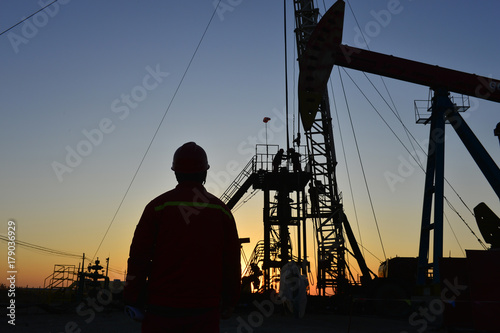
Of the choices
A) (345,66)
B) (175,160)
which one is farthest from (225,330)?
(345,66)

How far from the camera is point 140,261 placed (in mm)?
2742

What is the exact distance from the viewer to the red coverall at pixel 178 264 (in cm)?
270

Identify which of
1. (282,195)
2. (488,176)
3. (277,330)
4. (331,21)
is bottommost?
(277,330)

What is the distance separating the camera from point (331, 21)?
51.6 feet

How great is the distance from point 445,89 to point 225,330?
11932 mm

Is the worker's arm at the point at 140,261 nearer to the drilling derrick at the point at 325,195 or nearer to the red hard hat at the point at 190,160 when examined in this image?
the red hard hat at the point at 190,160

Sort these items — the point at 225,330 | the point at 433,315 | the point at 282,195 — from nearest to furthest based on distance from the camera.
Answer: the point at 225,330 → the point at 433,315 → the point at 282,195

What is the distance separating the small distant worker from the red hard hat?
0.22 metres

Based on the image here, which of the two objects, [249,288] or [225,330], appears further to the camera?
[249,288]

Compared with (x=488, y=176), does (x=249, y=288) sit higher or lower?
lower

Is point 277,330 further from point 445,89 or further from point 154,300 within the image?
point 445,89

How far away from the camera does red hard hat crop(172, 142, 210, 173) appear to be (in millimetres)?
3139

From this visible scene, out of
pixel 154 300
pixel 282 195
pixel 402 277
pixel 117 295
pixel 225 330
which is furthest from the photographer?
pixel 282 195

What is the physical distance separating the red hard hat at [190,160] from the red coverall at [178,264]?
0.86ft
